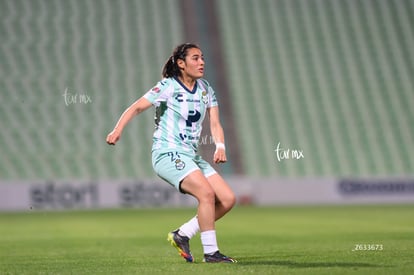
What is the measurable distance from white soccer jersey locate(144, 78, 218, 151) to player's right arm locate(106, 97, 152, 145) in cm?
8

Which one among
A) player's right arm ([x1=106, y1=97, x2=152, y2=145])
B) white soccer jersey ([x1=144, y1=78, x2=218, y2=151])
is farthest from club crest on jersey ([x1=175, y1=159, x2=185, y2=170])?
player's right arm ([x1=106, y1=97, x2=152, y2=145])

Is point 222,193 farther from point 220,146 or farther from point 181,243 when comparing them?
point 181,243

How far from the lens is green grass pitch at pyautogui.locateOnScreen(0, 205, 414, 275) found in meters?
7.11

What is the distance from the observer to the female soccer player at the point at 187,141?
730cm

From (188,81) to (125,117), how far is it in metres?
0.73

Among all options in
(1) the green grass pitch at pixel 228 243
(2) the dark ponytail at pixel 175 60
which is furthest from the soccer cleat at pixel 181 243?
(2) the dark ponytail at pixel 175 60

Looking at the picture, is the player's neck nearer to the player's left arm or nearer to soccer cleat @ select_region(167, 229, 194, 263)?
the player's left arm

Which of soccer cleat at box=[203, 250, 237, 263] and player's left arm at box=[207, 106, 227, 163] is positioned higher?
player's left arm at box=[207, 106, 227, 163]

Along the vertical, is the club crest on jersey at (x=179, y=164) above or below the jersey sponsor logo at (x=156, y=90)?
below

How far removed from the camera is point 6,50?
24797 millimetres

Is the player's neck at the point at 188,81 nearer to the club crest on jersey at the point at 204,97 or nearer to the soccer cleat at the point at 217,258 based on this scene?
the club crest on jersey at the point at 204,97

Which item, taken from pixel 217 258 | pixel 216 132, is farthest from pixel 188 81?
pixel 217 258

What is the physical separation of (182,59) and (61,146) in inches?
626

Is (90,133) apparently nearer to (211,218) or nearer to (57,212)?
(57,212)
